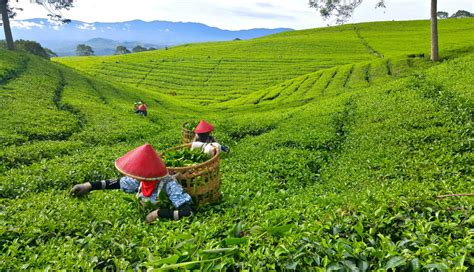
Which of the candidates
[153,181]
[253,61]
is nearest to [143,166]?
[153,181]

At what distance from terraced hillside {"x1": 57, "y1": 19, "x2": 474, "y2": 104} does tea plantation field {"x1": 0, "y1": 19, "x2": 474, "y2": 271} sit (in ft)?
65.7

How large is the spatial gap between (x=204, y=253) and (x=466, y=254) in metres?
2.57

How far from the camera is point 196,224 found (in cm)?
519

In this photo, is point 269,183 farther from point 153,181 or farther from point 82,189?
point 82,189

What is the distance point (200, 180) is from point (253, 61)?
5660 centimetres

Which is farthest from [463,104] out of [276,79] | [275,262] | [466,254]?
[276,79]

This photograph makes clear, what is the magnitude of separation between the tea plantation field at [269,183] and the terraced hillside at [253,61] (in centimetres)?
2003

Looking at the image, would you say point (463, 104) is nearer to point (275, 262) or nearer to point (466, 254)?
point (466, 254)

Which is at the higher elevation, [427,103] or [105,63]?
[105,63]

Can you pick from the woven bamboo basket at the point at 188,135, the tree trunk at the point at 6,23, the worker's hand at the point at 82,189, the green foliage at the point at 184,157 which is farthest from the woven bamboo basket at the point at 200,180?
the tree trunk at the point at 6,23

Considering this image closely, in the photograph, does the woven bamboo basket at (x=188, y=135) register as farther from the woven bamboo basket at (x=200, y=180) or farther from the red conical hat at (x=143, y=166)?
the red conical hat at (x=143, y=166)

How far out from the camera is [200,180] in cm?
675

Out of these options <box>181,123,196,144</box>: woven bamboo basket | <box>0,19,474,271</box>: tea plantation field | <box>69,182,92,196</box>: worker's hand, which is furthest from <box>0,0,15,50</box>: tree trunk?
<box>69,182,92,196</box>: worker's hand

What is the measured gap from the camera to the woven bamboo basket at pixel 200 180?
6660 mm
